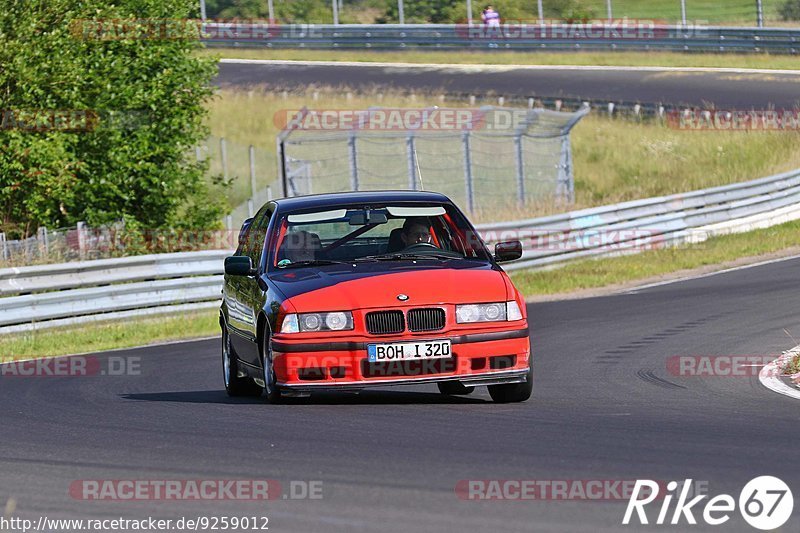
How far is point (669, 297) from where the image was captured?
64.1ft

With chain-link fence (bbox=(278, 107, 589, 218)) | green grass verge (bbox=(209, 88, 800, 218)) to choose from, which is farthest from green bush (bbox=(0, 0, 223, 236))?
green grass verge (bbox=(209, 88, 800, 218))

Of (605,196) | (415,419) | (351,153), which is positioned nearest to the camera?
(415,419)

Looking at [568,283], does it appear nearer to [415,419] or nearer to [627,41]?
[415,419]

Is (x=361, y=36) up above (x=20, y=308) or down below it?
above

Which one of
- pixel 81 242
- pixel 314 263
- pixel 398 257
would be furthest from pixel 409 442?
pixel 81 242

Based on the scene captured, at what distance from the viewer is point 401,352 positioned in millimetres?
9523

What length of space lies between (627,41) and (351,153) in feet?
73.7

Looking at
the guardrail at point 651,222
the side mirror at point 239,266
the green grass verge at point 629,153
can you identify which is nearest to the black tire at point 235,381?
the side mirror at point 239,266

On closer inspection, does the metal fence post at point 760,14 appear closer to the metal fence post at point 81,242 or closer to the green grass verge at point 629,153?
the green grass verge at point 629,153

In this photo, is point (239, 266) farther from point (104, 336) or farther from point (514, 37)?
point (514, 37)

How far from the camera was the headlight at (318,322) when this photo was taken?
9578 mm

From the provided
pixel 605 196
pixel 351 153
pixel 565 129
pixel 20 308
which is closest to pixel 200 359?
pixel 20 308

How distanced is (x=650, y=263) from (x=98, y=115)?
32.8ft

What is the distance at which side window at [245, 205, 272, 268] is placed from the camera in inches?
442
